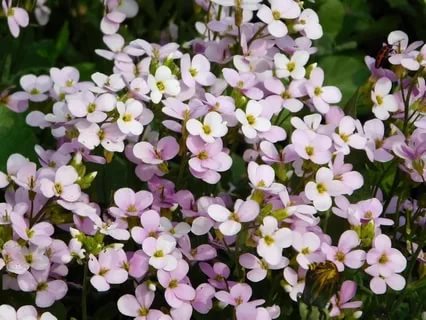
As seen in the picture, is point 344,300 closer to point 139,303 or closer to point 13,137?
point 139,303

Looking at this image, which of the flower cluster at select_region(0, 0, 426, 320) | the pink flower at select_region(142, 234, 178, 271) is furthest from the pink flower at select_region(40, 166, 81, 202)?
the pink flower at select_region(142, 234, 178, 271)

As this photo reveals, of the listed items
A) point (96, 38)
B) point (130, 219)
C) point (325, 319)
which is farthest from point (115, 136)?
point (96, 38)

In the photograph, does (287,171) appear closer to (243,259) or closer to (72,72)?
(243,259)

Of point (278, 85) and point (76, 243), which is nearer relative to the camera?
point (76, 243)

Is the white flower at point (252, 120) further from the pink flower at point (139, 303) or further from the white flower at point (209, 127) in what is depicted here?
the pink flower at point (139, 303)

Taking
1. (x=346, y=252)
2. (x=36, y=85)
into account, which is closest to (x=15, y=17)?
(x=36, y=85)

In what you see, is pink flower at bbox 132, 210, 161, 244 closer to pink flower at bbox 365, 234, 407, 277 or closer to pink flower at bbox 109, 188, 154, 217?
pink flower at bbox 109, 188, 154, 217
